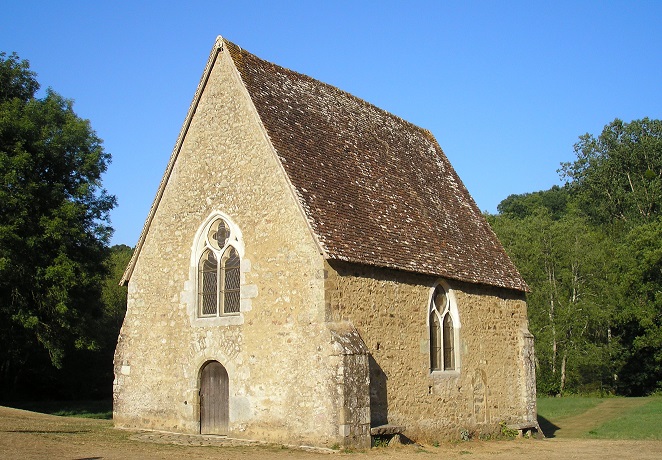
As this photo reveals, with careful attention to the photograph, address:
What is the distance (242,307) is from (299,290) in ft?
5.82

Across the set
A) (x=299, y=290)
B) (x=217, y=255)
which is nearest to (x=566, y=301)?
(x=217, y=255)

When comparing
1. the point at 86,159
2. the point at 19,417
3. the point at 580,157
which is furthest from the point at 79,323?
the point at 580,157

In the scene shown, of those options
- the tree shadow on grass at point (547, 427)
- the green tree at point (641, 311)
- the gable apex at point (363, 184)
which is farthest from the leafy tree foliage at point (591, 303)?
the gable apex at point (363, 184)

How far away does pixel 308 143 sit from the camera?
1848 centimetres

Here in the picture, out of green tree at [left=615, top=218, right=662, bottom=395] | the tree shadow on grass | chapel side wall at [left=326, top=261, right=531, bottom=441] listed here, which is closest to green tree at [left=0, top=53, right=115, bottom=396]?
chapel side wall at [left=326, top=261, right=531, bottom=441]

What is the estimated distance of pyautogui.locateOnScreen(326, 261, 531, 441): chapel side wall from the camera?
54.6ft

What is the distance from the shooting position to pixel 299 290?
1630 centimetres

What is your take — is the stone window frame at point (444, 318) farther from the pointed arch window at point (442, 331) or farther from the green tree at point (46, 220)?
the green tree at point (46, 220)

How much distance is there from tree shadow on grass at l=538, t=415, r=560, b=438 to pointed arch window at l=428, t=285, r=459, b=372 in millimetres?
6227

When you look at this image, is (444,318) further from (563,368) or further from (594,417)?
(563,368)

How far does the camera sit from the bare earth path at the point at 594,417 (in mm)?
24733

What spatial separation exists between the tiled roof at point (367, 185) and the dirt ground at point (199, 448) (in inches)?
173

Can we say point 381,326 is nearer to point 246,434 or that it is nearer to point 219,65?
point 246,434

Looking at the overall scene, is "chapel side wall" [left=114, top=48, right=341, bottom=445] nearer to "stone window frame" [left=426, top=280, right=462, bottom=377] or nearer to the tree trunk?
"stone window frame" [left=426, top=280, right=462, bottom=377]
